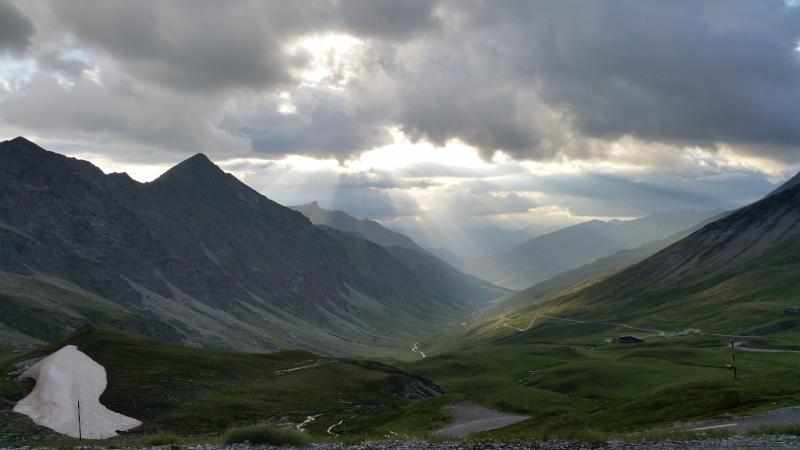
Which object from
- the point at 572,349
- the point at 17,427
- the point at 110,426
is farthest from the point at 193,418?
the point at 572,349

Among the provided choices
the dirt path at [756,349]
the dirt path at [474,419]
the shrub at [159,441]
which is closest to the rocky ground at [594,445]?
the shrub at [159,441]

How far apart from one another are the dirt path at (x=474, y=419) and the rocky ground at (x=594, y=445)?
36.5m

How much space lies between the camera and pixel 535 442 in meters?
33.0

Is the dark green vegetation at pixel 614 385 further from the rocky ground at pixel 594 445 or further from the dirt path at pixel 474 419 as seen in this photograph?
the dirt path at pixel 474 419

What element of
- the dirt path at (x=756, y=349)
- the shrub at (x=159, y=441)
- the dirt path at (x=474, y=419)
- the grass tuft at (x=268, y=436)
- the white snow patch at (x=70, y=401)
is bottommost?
the dirt path at (x=474, y=419)

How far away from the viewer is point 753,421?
3997cm

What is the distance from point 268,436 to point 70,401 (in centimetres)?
4582

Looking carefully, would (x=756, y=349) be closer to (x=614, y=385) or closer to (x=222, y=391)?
(x=614, y=385)

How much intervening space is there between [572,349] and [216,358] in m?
94.0

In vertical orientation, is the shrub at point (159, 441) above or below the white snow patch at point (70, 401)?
above

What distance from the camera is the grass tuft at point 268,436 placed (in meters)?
35.6

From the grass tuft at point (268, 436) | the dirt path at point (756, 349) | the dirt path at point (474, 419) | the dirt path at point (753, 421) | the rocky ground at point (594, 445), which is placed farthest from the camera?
the dirt path at point (756, 349)

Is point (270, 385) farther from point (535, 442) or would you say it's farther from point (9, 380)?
point (535, 442)

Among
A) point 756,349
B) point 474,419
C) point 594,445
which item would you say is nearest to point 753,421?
point 594,445
